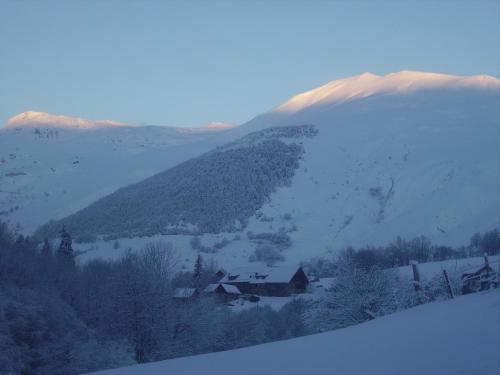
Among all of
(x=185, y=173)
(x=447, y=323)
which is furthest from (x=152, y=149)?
(x=447, y=323)

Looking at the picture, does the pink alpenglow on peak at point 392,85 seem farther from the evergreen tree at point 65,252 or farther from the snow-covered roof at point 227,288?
the evergreen tree at point 65,252

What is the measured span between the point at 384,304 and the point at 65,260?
34.8 meters

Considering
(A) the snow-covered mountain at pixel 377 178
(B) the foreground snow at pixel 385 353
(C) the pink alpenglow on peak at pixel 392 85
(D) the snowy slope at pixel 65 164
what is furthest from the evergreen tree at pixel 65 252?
(C) the pink alpenglow on peak at pixel 392 85

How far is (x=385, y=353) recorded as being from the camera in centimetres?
536

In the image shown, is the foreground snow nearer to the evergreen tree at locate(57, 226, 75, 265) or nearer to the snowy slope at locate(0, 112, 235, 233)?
the evergreen tree at locate(57, 226, 75, 265)

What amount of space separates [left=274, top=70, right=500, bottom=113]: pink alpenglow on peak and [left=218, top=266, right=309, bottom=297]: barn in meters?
113

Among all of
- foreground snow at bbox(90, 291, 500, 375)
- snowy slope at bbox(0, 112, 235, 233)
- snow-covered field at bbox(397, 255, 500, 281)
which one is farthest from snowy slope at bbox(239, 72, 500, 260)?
foreground snow at bbox(90, 291, 500, 375)

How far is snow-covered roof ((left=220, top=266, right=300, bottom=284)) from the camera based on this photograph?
5603 centimetres

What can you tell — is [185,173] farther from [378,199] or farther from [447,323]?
[447,323]

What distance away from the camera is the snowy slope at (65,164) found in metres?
110

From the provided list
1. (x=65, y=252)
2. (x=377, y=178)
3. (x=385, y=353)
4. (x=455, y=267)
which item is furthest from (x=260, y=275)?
(x=385, y=353)

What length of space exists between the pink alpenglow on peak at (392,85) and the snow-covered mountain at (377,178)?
109 centimetres

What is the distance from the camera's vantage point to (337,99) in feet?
573

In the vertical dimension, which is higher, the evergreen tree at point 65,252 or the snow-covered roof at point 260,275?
the evergreen tree at point 65,252
